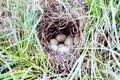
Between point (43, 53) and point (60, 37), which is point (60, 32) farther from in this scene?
point (43, 53)

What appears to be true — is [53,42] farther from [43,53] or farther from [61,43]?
[43,53]

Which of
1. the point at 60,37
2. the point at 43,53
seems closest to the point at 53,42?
the point at 60,37

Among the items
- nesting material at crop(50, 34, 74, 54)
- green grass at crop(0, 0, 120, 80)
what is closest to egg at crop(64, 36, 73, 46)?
nesting material at crop(50, 34, 74, 54)

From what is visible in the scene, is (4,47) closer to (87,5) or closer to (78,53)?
(78,53)

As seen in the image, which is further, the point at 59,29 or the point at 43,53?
the point at 59,29

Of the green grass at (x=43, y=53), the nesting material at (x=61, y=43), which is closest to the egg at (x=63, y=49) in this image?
the nesting material at (x=61, y=43)

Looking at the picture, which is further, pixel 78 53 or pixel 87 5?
pixel 87 5

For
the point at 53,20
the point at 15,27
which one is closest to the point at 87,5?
the point at 53,20
